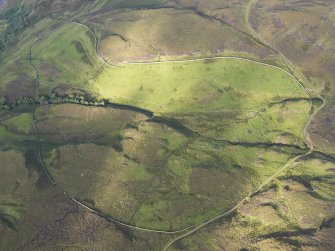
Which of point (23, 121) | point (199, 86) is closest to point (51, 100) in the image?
point (23, 121)

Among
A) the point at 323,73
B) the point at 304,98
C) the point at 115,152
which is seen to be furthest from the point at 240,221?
the point at 323,73

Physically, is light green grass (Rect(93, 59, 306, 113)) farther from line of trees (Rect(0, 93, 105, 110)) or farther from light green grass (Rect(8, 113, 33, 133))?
light green grass (Rect(8, 113, 33, 133))

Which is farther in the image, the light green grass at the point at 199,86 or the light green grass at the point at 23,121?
the light green grass at the point at 23,121

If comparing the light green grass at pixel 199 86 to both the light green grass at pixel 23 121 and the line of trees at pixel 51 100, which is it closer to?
the line of trees at pixel 51 100

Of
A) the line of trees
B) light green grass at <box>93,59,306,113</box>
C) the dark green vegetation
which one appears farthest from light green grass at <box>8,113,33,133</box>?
light green grass at <box>93,59,306,113</box>

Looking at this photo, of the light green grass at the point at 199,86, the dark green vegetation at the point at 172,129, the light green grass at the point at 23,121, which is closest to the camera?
the dark green vegetation at the point at 172,129

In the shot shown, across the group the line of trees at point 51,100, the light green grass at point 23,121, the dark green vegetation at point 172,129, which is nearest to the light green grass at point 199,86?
the dark green vegetation at point 172,129

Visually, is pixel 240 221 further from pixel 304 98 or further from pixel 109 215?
pixel 304 98

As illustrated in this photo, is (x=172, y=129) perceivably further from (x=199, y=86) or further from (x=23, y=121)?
(x=23, y=121)
